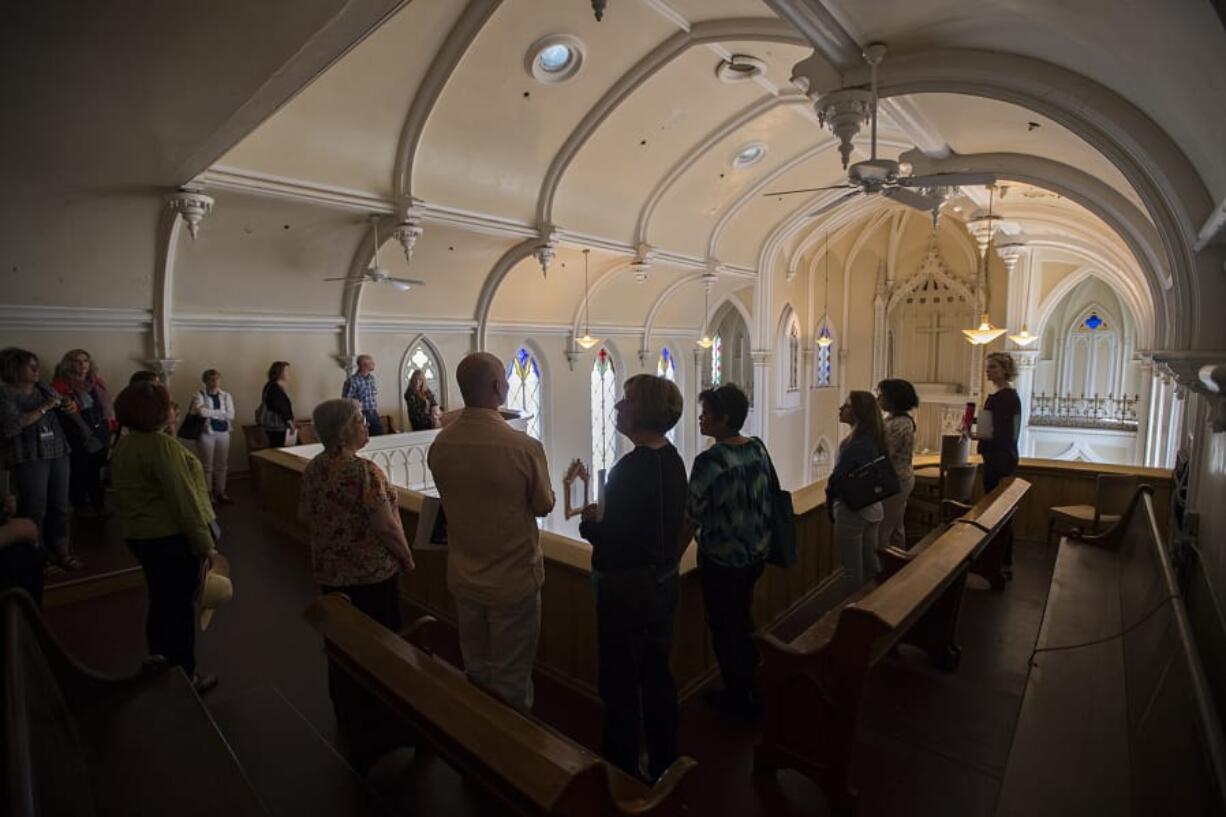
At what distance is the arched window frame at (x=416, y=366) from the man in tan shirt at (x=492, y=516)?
27.4 feet

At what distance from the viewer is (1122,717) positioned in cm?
241

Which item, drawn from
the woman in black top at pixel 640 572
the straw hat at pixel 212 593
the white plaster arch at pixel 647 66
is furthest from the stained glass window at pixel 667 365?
the woman in black top at pixel 640 572

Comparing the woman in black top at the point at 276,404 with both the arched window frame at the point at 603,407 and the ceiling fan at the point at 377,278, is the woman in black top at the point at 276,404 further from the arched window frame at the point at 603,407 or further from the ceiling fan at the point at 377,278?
the arched window frame at the point at 603,407

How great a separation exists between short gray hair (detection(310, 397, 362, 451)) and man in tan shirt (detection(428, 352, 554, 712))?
54 cm

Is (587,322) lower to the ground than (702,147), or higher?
lower

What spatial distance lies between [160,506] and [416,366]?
329 inches

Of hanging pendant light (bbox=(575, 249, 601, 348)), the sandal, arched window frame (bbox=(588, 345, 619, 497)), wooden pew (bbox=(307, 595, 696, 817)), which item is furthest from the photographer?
arched window frame (bbox=(588, 345, 619, 497))

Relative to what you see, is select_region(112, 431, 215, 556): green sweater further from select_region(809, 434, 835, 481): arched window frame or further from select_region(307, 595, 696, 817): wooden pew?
select_region(809, 434, 835, 481): arched window frame

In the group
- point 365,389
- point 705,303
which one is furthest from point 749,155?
point 365,389

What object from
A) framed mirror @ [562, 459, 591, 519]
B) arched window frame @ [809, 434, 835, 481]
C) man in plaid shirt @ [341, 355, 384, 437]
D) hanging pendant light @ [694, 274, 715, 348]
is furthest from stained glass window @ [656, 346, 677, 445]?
man in plaid shirt @ [341, 355, 384, 437]

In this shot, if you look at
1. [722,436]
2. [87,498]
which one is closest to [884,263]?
[722,436]

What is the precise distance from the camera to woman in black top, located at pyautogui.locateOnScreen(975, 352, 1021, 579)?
4777 mm

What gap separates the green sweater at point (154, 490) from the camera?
2715 mm

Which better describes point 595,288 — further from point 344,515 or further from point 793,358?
point 344,515
